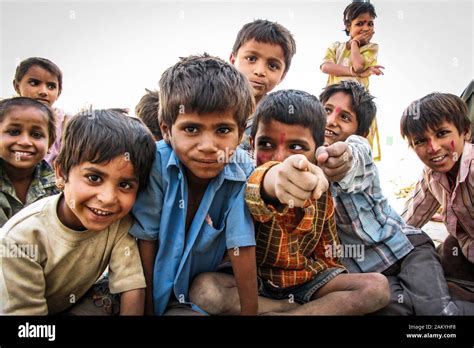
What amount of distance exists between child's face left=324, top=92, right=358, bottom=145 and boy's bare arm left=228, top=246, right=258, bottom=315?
738mm

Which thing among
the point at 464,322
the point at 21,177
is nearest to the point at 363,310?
the point at 464,322

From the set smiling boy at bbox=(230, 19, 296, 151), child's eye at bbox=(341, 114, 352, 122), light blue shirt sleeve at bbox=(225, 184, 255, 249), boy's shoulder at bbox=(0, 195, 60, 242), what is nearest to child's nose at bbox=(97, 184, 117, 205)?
boy's shoulder at bbox=(0, 195, 60, 242)

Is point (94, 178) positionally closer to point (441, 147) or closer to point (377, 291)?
point (377, 291)

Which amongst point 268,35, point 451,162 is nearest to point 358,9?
point 268,35

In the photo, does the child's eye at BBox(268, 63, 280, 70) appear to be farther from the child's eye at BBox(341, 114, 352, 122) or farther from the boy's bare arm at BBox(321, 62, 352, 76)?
the boy's bare arm at BBox(321, 62, 352, 76)

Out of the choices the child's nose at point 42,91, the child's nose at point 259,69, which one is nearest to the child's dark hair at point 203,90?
the child's nose at point 259,69

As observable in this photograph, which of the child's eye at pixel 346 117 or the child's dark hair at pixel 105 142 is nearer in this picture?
the child's dark hair at pixel 105 142

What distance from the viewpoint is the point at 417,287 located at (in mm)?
1265

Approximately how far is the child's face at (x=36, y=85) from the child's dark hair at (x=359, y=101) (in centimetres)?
130

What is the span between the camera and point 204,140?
0.99m

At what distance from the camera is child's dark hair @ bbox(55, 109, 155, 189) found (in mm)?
981

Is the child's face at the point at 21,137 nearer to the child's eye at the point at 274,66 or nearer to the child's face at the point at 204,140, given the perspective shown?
the child's face at the point at 204,140

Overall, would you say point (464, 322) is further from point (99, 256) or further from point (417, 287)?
point (99, 256)

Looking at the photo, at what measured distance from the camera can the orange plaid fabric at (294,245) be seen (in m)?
1.12
